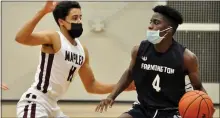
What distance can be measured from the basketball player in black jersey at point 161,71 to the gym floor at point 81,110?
2.87 m

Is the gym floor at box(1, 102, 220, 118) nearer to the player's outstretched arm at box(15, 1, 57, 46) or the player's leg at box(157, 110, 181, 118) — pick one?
the player's leg at box(157, 110, 181, 118)

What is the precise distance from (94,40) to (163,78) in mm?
4066

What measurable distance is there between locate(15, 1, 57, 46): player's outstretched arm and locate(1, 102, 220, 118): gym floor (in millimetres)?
3262

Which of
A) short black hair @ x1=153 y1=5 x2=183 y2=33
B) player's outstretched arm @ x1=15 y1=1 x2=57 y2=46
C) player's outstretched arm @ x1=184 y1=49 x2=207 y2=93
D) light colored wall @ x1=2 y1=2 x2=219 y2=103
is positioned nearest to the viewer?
player's outstretched arm @ x1=15 y1=1 x2=57 y2=46

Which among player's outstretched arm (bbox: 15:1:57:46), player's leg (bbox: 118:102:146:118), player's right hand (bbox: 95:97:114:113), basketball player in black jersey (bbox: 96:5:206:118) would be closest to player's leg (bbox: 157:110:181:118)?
basketball player in black jersey (bbox: 96:5:206:118)

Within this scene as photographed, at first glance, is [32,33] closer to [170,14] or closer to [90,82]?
[90,82]

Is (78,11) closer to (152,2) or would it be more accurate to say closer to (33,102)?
(33,102)

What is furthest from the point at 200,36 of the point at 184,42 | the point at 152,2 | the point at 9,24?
the point at 9,24

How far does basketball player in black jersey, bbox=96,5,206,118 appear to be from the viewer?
3.98 metres

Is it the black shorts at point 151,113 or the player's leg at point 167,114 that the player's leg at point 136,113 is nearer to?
the black shorts at point 151,113

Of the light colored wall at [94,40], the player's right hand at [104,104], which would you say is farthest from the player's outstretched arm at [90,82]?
the light colored wall at [94,40]

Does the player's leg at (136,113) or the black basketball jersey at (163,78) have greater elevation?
the black basketball jersey at (163,78)

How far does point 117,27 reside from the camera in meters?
7.93

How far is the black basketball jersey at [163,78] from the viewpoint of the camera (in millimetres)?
3984
